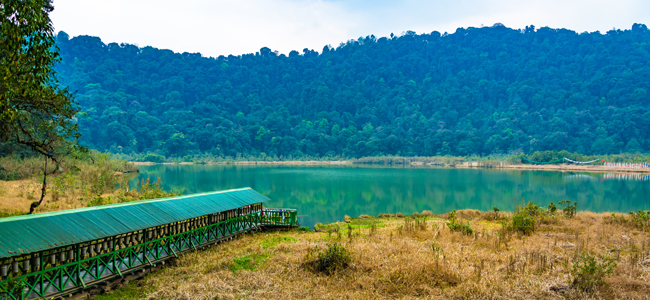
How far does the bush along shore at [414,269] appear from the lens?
755 cm

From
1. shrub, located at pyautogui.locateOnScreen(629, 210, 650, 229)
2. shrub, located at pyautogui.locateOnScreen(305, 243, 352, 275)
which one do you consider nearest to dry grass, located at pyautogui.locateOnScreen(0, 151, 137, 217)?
shrub, located at pyautogui.locateOnScreen(305, 243, 352, 275)

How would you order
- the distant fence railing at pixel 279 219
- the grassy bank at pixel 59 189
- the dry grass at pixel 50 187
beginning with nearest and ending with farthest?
the distant fence railing at pixel 279 219 → the grassy bank at pixel 59 189 → the dry grass at pixel 50 187

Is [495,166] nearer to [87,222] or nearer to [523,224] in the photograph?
[523,224]

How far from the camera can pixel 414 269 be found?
28.3ft

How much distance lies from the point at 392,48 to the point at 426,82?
24.5 m

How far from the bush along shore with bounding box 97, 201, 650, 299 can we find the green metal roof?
1156 millimetres

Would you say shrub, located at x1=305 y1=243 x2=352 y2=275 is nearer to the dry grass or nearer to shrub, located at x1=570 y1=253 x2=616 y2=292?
shrub, located at x1=570 y1=253 x2=616 y2=292

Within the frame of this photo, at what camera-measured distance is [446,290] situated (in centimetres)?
775

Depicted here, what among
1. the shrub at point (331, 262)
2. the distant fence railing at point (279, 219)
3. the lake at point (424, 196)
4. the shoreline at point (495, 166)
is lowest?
the shoreline at point (495, 166)

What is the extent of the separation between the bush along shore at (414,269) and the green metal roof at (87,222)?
1156mm

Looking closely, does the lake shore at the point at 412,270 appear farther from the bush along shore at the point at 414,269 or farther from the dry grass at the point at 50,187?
the dry grass at the point at 50,187

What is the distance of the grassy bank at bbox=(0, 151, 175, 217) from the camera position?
625 inches

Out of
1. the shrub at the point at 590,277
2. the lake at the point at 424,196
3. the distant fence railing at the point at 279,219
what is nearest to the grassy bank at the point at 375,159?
the lake at the point at 424,196

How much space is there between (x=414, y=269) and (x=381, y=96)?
119 meters
